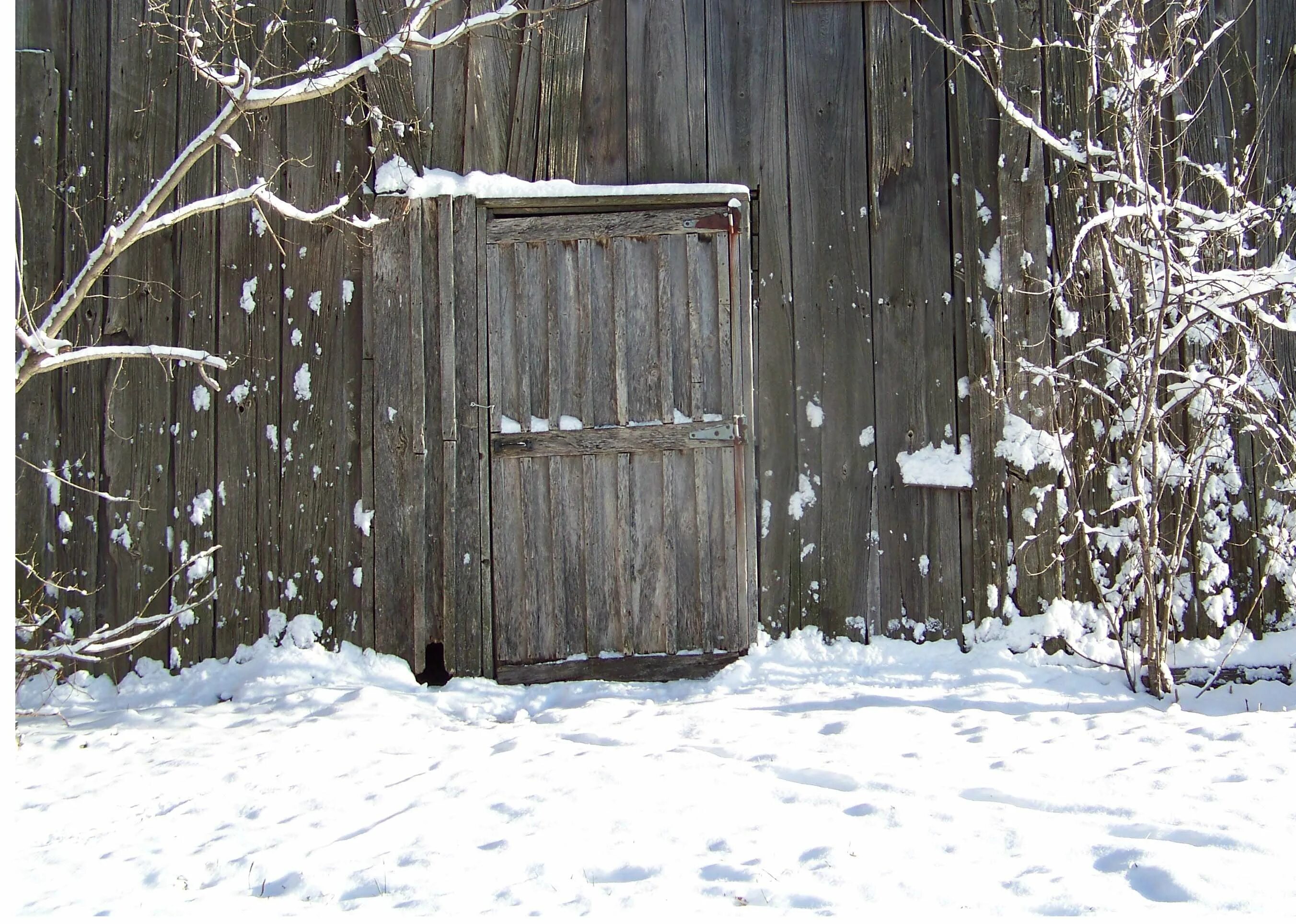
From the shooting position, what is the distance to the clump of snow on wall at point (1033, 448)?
4.16m

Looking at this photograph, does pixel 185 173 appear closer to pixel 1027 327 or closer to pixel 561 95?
pixel 561 95

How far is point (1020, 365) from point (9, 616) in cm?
386

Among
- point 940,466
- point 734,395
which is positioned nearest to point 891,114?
point 734,395

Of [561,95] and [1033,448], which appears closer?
[1033,448]

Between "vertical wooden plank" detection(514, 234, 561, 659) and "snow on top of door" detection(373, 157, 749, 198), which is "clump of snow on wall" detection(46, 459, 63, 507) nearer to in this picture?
"snow on top of door" detection(373, 157, 749, 198)

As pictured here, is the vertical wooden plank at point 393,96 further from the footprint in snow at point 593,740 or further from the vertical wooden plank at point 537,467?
the footprint in snow at point 593,740

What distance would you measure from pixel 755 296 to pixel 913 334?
737 mm

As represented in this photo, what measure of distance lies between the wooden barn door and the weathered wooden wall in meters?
0.21

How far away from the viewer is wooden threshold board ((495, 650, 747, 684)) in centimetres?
415

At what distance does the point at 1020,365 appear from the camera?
164 inches

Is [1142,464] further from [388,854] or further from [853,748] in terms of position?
[388,854]

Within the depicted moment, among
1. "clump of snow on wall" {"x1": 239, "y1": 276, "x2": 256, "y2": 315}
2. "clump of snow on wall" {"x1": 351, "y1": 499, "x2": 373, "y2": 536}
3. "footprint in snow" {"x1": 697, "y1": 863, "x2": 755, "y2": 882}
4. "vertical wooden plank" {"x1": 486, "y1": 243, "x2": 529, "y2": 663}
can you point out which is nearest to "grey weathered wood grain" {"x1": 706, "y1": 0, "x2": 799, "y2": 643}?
"vertical wooden plank" {"x1": 486, "y1": 243, "x2": 529, "y2": 663}

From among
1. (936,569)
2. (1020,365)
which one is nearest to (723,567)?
(936,569)

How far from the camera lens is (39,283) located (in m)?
4.38
